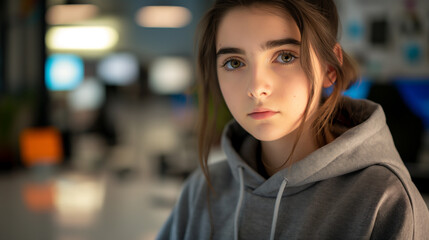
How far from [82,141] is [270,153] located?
8.20m

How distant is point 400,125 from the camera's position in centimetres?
358

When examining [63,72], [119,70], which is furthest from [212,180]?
[119,70]

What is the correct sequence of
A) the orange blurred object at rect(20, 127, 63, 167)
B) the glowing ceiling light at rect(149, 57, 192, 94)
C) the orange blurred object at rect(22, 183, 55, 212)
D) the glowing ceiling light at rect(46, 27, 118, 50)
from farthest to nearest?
the glowing ceiling light at rect(46, 27, 118, 50)
the glowing ceiling light at rect(149, 57, 192, 94)
the orange blurred object at rect(20, 127, 63, 167)
the orange blurred object at rect(22, 183, 55, 212)

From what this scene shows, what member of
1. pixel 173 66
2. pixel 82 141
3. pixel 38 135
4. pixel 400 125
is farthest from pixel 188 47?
pixel 400 125

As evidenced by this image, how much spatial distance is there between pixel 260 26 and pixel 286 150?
325mm

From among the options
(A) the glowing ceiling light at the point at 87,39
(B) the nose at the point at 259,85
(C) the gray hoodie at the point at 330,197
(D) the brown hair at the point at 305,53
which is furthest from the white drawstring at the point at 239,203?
(A) the glowing ceiling light at the point at 87,39

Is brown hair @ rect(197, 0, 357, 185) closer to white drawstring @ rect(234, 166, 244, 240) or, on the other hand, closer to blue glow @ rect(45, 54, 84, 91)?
white drawstring @ rect(234, 166, 244, 240)

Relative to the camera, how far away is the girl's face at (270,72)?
1023 mm

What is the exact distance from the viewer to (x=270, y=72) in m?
1.03

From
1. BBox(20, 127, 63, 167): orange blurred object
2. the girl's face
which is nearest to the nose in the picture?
the girl's face

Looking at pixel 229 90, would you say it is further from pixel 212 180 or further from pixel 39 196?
pixel 39 196

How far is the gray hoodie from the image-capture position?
93 cm

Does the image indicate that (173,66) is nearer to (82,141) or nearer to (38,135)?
(82,141)

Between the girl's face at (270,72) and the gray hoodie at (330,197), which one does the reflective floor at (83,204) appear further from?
the girl's face at (270,72)
